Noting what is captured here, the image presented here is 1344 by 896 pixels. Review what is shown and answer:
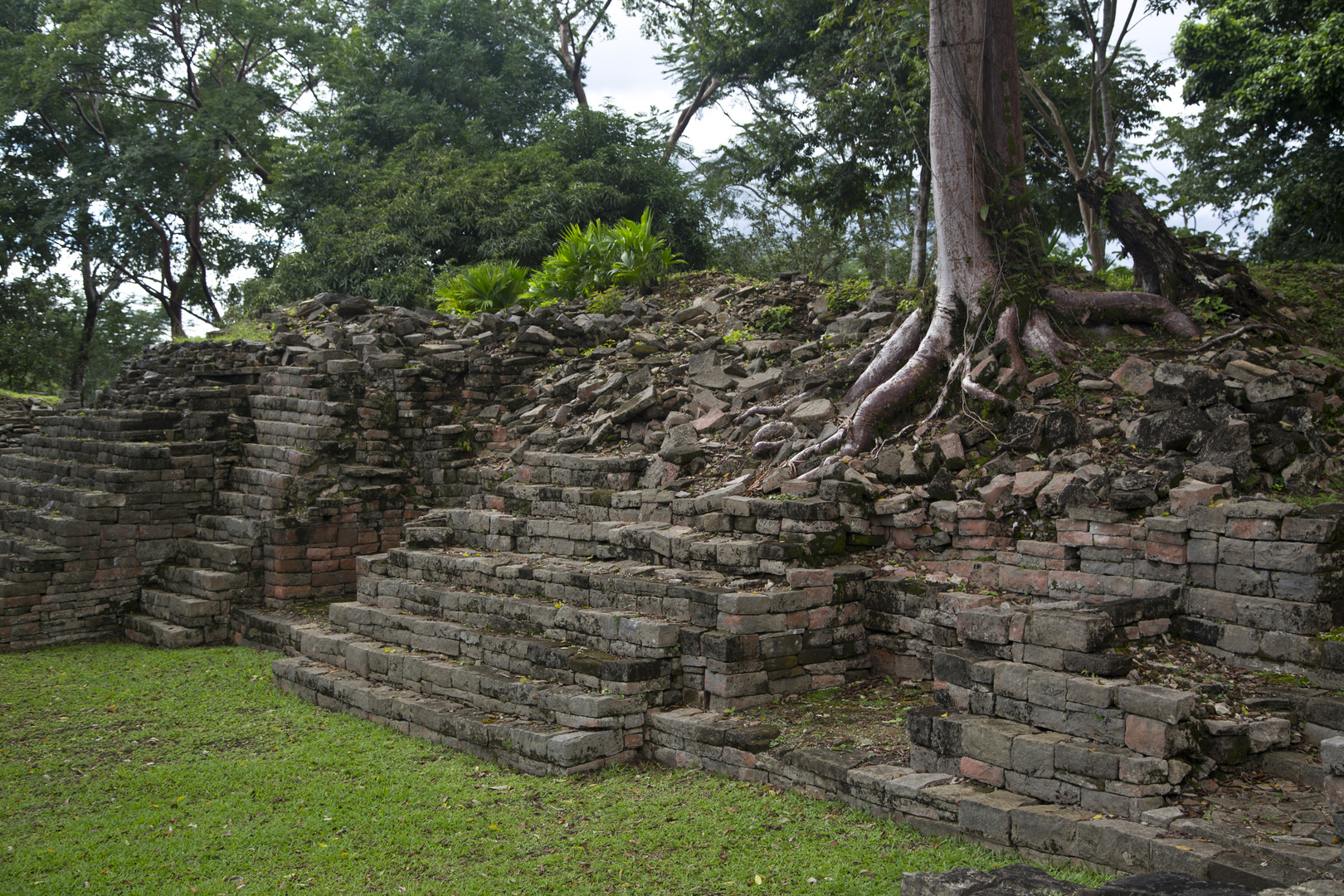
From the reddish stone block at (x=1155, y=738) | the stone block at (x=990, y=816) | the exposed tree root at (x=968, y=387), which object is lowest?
the stone block at (x=990, y=816)

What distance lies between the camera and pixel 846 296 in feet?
35.7

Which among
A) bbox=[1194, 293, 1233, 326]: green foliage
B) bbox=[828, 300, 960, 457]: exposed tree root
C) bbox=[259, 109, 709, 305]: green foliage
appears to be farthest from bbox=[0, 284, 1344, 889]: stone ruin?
bbox=[259, 109, 709, 305]: green foliage

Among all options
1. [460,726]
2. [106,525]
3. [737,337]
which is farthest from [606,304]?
[460,726]

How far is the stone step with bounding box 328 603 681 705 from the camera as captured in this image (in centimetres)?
625

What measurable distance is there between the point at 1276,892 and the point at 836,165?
554 inches

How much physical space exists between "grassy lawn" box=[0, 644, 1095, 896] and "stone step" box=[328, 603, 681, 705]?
1.83 feet

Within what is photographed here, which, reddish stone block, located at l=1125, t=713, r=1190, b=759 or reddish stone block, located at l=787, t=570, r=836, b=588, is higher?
reddish stone block, located at l=787, t=570, r=836, b=588

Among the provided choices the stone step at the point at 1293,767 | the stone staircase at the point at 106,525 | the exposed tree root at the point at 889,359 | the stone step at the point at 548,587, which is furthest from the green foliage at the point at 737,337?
the stone step at the point at 1293,767

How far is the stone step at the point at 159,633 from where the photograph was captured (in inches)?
404

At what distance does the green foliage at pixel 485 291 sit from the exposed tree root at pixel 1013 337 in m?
8.14

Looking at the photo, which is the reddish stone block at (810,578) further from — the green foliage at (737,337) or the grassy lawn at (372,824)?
the green foliage at (737,337)

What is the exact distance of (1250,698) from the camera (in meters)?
4.74

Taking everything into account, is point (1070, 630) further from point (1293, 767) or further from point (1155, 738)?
point (1293, 767)

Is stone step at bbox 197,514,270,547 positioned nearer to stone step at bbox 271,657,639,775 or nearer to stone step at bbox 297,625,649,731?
stone step at bbox 297,625,649,731
